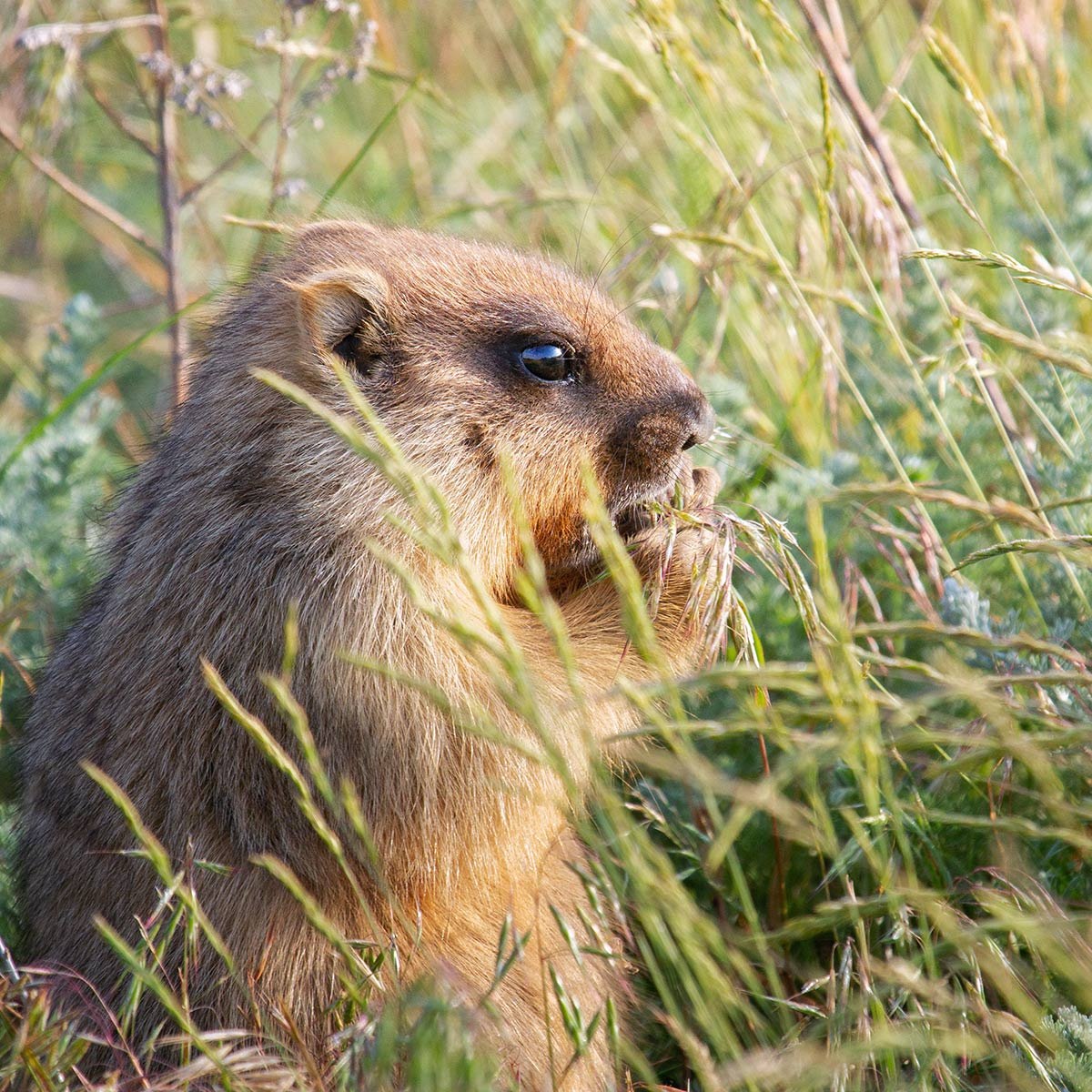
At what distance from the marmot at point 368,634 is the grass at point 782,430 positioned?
0.28 metres

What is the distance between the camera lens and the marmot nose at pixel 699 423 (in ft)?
11.1

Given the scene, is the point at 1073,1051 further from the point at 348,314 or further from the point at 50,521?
the point at 50,521

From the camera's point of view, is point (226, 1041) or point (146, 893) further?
point (146, 893)

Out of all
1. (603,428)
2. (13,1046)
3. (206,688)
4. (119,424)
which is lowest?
(119,424)

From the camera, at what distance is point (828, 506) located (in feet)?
13.6

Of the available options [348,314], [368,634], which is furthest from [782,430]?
[368,634]

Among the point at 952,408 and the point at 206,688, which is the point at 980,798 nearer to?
the point at 952,408

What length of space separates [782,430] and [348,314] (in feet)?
6.22

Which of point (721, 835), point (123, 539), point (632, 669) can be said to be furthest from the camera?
point (123, 539)

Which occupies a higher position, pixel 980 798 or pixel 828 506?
pixel 828 506

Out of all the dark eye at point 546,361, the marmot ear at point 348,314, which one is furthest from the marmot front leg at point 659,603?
the marmot ear at point 348,314

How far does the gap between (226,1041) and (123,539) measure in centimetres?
138

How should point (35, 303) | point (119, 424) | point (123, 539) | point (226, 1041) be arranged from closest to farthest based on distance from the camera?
point (226, 1041) → point (123, 539) → point (119, 424) → point (35, 303)

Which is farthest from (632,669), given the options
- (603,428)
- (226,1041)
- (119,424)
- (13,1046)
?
(119,424)
